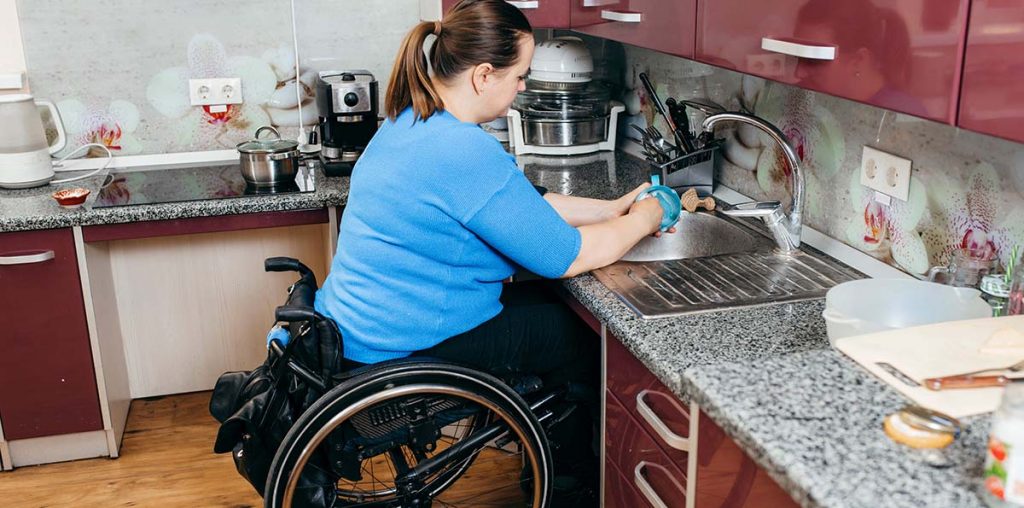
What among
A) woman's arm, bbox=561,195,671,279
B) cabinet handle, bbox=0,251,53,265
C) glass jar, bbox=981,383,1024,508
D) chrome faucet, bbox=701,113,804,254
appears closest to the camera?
glass jar, bbox=981,383,1024,508

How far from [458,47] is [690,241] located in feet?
2.71

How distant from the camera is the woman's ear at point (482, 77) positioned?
186cm

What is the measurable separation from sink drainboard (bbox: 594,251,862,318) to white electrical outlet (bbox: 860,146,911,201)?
0.59 ft

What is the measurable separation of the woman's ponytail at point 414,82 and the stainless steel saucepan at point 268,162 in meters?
0.96

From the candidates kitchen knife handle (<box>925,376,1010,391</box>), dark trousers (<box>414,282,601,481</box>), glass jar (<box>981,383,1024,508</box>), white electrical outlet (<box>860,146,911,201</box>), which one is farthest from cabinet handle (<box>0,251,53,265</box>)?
glass jar (<box>981,383,1024,508</box>)

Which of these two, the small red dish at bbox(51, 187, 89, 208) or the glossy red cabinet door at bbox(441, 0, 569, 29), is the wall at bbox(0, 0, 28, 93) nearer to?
the small red dish at bbox(51, 187, 89, 208)

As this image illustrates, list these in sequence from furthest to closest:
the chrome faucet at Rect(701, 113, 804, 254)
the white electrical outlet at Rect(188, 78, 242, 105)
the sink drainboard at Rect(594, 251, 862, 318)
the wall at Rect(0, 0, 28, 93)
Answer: the white electrical outlet at Rect(188, 78, 242, 105), the wall at Rect(0, 0, 28, 93), the chrome faucet at Rect(701, 113, 804, 254), the sink drainboard at Rect(594, 251, 862, 318)

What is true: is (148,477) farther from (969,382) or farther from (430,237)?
(969,382)

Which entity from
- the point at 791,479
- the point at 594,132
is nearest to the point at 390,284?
the point at 791,479

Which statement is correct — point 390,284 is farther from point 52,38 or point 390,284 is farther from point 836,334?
point 52,38

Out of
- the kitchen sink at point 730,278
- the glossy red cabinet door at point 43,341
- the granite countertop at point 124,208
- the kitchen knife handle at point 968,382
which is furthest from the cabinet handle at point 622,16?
the glossy red cabinet door at point 43,341

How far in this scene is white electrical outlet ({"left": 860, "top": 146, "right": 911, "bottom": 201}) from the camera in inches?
71.2

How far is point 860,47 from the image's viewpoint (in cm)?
139

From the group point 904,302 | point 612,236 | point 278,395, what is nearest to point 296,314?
point 278,395
